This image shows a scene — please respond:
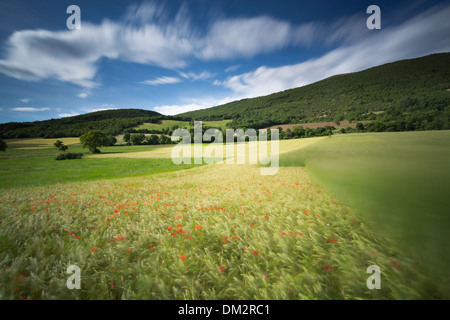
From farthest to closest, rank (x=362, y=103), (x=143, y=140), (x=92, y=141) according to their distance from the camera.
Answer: (x=362, y=103), (x=143, y=140), (x=92, y=141)

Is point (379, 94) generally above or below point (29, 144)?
above

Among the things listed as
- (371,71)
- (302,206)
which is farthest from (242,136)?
(371,71)

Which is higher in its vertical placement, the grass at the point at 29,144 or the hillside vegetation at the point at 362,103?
the hillside vegetation at the point at 362,103

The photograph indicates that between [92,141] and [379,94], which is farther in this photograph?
[379,94]

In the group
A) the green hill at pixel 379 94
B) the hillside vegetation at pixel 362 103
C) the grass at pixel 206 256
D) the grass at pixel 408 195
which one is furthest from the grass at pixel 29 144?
the green hill at pixel 379 94

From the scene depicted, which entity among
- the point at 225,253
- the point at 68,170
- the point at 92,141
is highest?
the point at 92,141

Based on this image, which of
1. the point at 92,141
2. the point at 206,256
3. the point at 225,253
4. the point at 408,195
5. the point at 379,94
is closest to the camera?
the point at 408,195

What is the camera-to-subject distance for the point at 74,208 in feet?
18.8

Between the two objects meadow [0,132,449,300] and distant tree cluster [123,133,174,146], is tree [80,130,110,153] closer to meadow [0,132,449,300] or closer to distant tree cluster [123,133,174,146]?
distant tree cluster [123,133,174,146]

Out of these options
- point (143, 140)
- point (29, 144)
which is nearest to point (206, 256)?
point (143, 140)

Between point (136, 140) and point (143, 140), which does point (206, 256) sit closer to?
point (136, 140)

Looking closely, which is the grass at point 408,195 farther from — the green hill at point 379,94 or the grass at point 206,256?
the green hill at point 379,94

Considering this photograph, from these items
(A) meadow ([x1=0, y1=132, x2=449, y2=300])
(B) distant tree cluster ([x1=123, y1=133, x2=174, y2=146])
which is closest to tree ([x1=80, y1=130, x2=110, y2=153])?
(B) distant tree cluster ([x1=123, y1=133, x2=174, y2=146])

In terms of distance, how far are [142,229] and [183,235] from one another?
1177 millimetres
